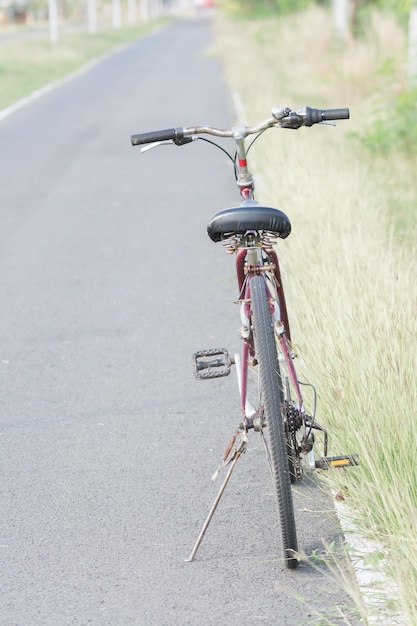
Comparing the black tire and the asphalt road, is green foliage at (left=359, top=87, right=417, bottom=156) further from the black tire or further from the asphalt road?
the black tire

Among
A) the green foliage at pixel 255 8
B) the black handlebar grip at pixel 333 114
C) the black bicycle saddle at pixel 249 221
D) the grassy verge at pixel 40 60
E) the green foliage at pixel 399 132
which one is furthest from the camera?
the green foliage at pixel 255 8

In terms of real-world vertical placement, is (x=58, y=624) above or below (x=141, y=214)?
below

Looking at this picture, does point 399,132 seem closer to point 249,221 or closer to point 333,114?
point 333,114

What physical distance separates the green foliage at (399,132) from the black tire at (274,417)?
9.61 m

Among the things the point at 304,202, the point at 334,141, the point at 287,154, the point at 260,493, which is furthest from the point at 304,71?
the point at 260,493

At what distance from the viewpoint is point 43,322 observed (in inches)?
290

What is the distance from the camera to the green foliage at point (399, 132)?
1335 cm

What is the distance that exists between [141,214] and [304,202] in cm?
250

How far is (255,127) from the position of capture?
162 inches

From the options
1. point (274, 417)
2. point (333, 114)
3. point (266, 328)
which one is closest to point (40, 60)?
point (333, 114)

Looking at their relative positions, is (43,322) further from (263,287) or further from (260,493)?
(263,287)

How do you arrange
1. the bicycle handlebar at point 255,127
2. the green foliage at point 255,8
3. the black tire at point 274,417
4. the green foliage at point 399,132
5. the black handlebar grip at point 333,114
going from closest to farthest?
the black tire at point 274,417, the bicycle handlebar at point 255,127, the black handlebar grip at point 333,114, the green foliage at point 399,132, the green foliage at point 255,8

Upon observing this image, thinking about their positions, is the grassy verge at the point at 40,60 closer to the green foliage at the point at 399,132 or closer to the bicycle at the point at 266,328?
the green foliage at the point at 399,132

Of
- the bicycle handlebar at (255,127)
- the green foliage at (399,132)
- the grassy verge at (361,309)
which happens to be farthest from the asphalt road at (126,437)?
the green foliage at (399,132)
